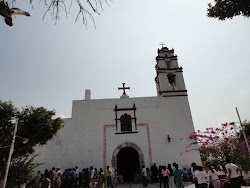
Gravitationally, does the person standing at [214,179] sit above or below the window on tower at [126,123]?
below

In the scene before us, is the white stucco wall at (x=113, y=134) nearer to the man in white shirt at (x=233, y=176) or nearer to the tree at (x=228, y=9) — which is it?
the man in white shirt at (x=233, y=176)

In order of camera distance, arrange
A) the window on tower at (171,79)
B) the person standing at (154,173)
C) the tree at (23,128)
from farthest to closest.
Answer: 1. the window on tower at (171,79)
2. the person standing at (154,173)
3. the tree at (23,128)

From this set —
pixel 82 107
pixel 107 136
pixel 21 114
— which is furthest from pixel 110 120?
pixel 21 114

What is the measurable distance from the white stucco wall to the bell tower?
0.64 m

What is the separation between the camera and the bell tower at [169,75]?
15.5 meters

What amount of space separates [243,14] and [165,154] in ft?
33.9

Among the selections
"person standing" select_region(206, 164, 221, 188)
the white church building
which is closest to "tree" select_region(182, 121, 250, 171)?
the white church building

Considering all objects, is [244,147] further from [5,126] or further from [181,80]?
[5,126]

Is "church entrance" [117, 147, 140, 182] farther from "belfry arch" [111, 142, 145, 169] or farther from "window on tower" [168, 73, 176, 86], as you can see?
"window on tower" [168, 73, 176, 86]

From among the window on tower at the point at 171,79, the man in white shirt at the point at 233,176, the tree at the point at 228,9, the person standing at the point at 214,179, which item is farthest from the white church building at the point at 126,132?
the tree at the point at 228,9

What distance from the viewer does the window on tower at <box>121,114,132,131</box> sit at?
1416 cm

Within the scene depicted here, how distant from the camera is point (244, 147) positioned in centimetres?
1289

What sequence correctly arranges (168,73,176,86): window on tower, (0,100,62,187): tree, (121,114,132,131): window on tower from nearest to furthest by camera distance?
(0,100,62,187): tree < (121,114,132,131): window on tower < (168,73,176,86): window on tower

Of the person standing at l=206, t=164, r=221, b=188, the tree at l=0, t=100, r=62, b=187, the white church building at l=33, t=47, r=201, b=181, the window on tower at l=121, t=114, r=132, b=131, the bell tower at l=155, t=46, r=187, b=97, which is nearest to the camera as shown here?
the person standing at l=206, t=164, r=221, b=188
